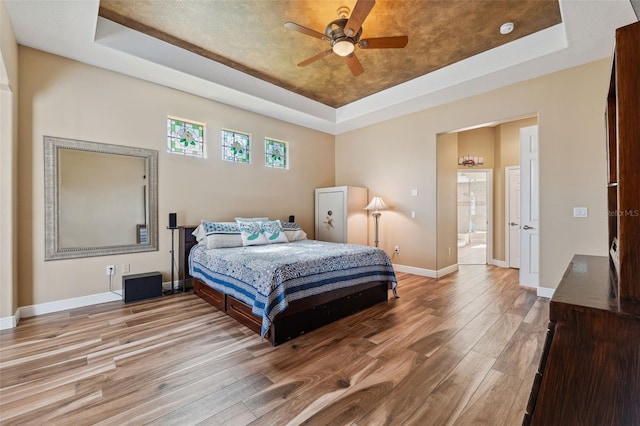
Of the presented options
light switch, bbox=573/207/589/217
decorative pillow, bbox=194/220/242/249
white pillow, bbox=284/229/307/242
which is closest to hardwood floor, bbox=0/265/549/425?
decorative pillow, bbox=194/220/242/249

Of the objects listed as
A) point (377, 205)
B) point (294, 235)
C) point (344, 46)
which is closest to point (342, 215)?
point (377, 205)

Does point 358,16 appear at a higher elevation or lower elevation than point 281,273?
higher

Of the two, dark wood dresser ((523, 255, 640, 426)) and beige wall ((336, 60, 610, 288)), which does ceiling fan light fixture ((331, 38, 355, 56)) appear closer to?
beige wall ((336, 60, 610, 288))

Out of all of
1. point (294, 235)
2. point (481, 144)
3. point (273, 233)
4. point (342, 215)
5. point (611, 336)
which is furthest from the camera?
point (481, 144)

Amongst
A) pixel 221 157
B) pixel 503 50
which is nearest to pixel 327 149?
pixel 221 157

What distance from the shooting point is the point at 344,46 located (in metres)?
2.84

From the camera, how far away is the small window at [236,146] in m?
4.77

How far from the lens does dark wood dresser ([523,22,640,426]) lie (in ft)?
2.43

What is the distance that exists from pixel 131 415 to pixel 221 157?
3762 mm

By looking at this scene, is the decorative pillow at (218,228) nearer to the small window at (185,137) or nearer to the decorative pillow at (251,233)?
the decorative pillow at (251,233)

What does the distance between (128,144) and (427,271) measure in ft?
16.6

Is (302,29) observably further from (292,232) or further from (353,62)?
(292,232)

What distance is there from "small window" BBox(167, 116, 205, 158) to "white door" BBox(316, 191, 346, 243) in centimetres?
255

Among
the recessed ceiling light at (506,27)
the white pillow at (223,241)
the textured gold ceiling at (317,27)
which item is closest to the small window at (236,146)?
the textured gold ceiling at (317,27)
